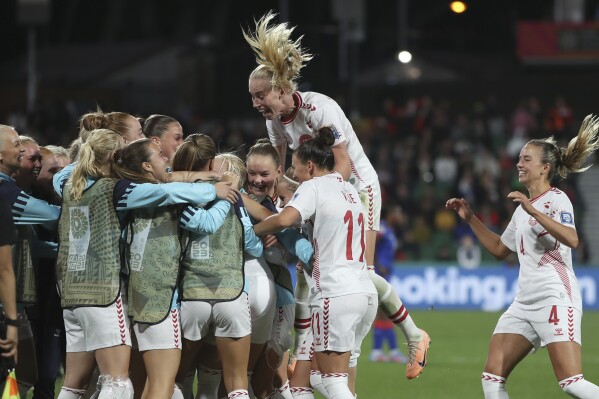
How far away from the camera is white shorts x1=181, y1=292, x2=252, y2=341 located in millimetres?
6859

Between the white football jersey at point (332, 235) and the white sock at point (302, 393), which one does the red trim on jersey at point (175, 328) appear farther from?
the white sock at point (302, 393)

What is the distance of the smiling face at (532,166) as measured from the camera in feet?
25.6

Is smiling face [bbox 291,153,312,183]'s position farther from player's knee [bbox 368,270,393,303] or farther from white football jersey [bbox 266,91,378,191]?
player's knee [bbox 368,270,393,303]

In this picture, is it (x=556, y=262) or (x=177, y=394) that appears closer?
(x=177, y=394)

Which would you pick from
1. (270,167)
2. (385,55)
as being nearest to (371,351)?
(270,167)

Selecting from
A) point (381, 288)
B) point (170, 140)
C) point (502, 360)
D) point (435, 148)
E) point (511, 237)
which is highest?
point (435, 148)

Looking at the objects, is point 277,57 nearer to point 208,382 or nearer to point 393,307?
point 393,307

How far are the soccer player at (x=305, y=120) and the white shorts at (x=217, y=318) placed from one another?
1254 mm

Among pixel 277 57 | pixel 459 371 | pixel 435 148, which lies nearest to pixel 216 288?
pixel 277 57

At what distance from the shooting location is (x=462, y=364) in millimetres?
13141

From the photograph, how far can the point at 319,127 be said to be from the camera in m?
7.71

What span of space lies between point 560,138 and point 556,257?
1855 cm

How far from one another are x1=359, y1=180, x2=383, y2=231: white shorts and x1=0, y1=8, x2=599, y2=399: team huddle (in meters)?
0.01

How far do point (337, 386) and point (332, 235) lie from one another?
3.28 ft
